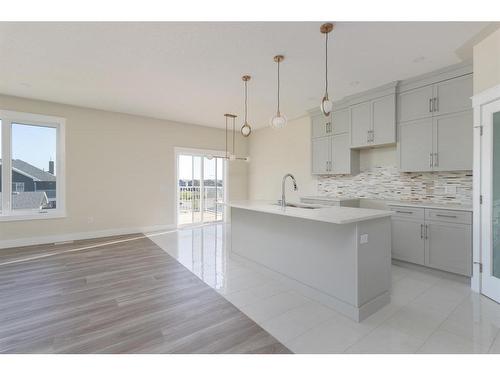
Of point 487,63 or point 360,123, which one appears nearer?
point 487,63

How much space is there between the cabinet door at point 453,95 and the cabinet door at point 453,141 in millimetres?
86

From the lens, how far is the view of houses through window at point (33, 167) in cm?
452

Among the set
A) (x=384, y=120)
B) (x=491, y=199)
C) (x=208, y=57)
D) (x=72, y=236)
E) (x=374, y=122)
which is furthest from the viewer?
(x=72, y=236)

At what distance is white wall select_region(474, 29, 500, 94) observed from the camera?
2404 mm

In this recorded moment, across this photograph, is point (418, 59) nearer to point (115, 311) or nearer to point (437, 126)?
point (437, 126)

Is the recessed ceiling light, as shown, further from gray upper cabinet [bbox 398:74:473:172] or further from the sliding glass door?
the sliding glass door

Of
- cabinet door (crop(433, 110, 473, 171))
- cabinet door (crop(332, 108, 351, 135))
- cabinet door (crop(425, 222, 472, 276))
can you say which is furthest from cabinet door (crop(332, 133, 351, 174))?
cabinet door (crop(425, 222, 472, 276))

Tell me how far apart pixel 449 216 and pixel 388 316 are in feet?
5.50

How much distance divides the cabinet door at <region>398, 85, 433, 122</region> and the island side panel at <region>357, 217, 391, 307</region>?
206cm

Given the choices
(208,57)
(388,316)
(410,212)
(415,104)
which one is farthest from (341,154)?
(388,316)

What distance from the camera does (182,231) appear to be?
5910mm

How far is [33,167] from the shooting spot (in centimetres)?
466

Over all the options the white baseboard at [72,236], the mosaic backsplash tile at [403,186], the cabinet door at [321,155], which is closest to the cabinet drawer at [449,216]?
the mosaic backsplash tile at [403,186]
